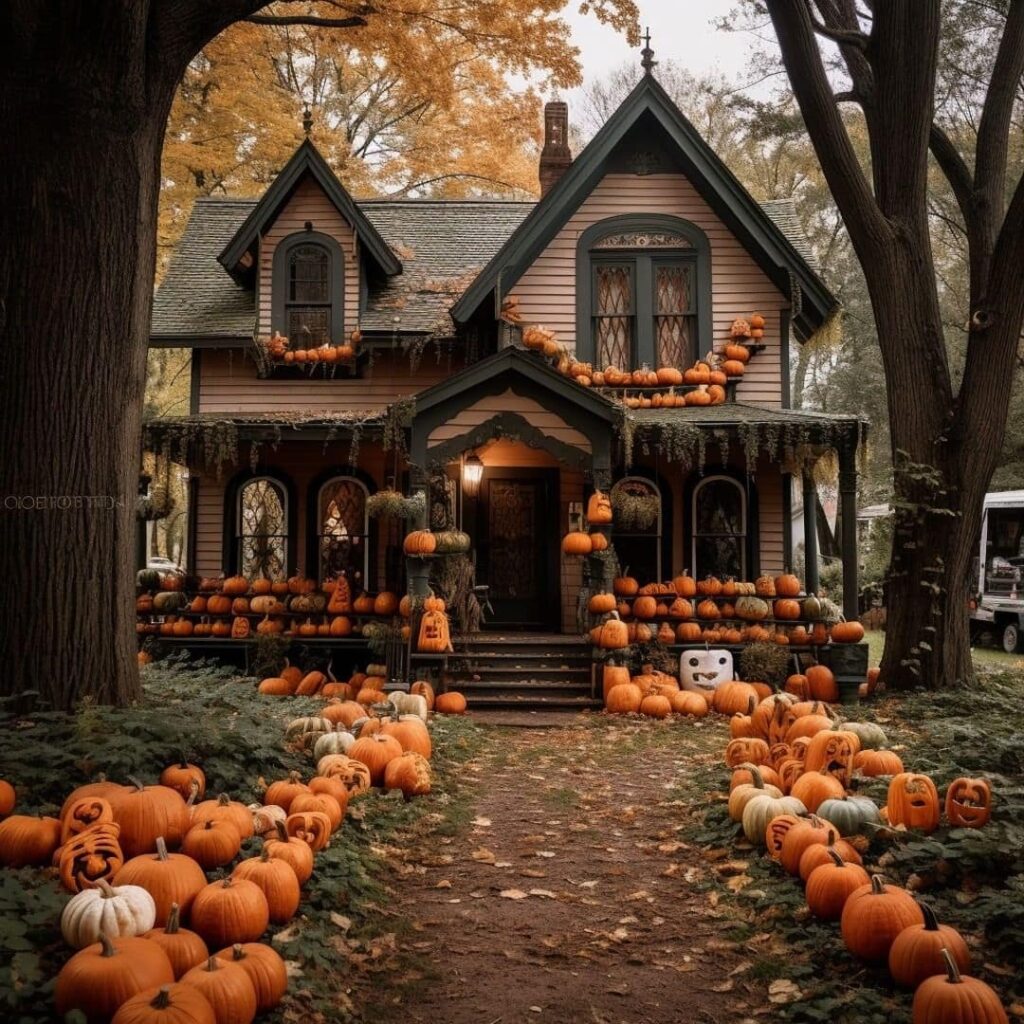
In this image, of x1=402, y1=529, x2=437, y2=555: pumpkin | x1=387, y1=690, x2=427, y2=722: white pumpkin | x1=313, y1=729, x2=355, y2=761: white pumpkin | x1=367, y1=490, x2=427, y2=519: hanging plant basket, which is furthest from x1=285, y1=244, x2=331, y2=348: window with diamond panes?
x1=313, y1=729, x2=355, y2=761: white pumpkin

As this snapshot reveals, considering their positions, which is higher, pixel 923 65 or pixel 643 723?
pixel 923 65

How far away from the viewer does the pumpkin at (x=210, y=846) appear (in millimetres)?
4117

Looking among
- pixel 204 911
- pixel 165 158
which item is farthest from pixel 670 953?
pixel 165 158

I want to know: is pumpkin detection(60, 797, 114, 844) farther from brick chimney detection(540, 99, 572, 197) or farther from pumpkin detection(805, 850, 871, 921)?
brick chimney detection(540, 99, 572, 197)

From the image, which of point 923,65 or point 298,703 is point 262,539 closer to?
point 298,703

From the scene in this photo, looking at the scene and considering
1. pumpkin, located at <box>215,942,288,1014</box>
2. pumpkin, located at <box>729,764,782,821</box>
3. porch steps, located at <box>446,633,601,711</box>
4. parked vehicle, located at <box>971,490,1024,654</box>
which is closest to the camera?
pumpkin, located at <box>215,942,288,1014</box>

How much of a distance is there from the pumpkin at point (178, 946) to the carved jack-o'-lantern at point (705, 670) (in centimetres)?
833

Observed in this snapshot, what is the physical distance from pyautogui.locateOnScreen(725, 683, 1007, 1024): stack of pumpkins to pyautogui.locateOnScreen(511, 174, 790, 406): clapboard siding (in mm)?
7312

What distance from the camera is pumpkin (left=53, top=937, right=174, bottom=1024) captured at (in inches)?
112

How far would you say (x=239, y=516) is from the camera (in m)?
14.3

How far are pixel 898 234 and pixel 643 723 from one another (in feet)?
20.2

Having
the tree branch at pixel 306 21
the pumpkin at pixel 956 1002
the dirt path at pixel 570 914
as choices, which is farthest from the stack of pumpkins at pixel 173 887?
the tree branch at pixel 306 21

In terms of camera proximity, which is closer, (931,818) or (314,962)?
(314,962)

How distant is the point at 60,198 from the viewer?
568 cm
